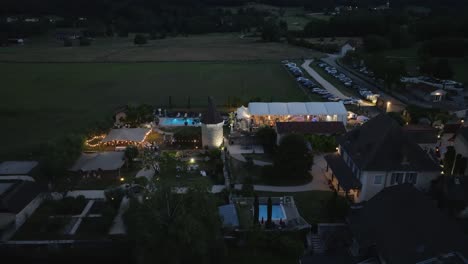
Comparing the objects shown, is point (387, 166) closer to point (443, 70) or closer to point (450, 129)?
point (450, 129)

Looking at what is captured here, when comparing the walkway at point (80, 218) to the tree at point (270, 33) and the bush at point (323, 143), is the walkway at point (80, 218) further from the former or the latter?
the tree at point (270, 33)

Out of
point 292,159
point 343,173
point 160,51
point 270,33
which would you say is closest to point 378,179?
point 343,173

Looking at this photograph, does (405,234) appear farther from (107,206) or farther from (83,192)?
(83,192)

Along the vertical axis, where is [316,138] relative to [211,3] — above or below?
below

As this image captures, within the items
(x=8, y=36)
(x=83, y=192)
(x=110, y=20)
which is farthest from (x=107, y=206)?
(x=110, y=20)

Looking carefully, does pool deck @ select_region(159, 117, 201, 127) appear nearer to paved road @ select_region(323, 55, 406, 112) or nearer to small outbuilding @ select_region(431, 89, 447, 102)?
paved road @ select_region(323, 55, 406, 112)

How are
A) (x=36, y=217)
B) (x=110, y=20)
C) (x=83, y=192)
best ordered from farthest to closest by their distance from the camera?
(x=110, y=20), (x=83, y=192), (x=36, y=217)

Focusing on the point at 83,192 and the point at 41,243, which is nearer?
the point at 41,243
